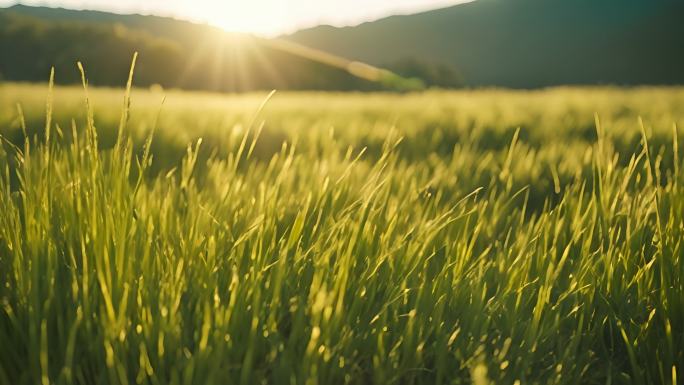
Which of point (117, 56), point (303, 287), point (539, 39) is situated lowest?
point (117, 56)

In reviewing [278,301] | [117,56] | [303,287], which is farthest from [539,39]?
[278,301]

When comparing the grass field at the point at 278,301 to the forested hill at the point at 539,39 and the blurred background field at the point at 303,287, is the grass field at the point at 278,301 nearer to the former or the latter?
the blurred background field at the point at 303,287

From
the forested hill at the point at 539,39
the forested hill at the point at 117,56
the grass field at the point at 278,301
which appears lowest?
the forested hill at the point at 117,56

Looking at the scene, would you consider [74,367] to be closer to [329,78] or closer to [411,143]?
[411,143]

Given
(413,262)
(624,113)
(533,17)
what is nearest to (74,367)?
(413,262)

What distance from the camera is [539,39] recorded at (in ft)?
124

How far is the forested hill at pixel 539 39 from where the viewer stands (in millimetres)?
34969

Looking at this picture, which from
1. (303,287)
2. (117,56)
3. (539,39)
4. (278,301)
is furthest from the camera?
(539,39)

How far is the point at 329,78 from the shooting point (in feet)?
72.2

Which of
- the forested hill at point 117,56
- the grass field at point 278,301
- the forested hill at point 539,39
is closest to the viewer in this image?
the grass field at point 278,301

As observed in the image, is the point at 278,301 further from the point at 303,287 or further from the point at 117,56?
the point at 117,56

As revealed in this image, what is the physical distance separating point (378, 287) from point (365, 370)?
185mm

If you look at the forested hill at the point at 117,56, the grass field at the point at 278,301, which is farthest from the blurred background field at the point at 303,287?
the forested hill at the point at 117,56

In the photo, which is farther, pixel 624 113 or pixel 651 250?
pixel 624 113
